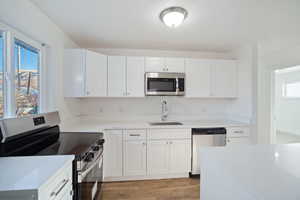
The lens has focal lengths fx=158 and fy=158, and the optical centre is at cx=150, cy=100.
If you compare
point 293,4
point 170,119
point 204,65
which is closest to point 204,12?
point 293,4

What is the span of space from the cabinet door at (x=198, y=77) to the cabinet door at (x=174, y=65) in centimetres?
10

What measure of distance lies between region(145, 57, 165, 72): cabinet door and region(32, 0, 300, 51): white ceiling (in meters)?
0.26

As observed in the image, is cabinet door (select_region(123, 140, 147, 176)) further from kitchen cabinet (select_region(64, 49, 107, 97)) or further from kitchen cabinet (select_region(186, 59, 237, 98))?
kitchen cabinet (select_region(186, 59, 237, 98))

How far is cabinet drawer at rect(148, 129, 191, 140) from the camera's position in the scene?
8.21 ft

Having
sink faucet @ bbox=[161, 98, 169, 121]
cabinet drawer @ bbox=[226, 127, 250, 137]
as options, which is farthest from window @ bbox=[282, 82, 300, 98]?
sink faucet @ bbox=[161, 98, 169, 121]

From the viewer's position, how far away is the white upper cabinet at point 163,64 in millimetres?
2799

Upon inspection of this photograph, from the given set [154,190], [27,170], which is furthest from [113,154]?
[27,170]

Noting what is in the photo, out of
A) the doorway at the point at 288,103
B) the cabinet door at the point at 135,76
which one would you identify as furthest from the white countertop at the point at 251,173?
the doorway at the point at 288,103

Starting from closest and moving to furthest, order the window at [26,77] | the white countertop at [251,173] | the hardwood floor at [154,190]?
the white countertop at [251,173] < the window at [26,77] < the hardwood floor at [154,190]

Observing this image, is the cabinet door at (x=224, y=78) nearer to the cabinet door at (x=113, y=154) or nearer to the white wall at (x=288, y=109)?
the cabinet door at (x=113, y=154)

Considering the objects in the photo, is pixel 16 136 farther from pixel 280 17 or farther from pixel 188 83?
pixel 280 17

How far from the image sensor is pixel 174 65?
9.39 ft

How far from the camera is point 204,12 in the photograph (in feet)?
5.75

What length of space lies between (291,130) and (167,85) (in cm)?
584
